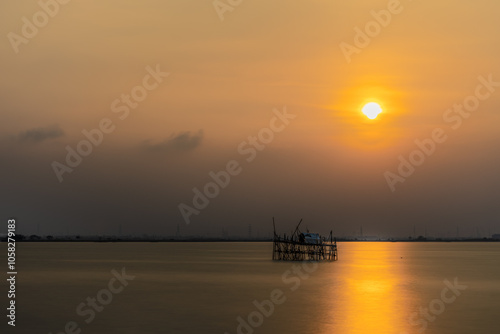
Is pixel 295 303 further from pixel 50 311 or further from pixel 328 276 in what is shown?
pixel 328 276

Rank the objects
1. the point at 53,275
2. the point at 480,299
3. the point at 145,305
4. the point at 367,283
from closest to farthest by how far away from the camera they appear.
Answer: the point at 145,305
the point at 480,299
the point at 367,283
the point at 53,275

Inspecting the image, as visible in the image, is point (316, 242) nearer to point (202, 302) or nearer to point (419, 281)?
point (419, 281)

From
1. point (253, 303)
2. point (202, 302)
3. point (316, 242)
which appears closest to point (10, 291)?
point (202, 302)

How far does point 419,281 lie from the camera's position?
64500 mm

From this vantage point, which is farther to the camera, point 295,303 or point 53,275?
point 53,275

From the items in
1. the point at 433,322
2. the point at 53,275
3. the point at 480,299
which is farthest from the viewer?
the point at 53,275

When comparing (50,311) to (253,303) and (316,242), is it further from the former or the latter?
(316,242)

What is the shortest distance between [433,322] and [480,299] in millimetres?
12279

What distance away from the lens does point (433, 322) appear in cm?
3650

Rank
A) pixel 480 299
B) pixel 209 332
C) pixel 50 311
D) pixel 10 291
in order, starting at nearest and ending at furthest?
pixel 209 332
pixel 50 311
pixel 480 299
pixel 10 291

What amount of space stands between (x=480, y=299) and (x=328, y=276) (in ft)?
76.8

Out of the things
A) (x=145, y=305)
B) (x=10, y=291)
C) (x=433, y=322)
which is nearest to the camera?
(x=433, y=322)

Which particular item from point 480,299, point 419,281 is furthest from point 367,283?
point 480,299

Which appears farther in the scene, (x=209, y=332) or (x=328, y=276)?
(x=328, y=276)
